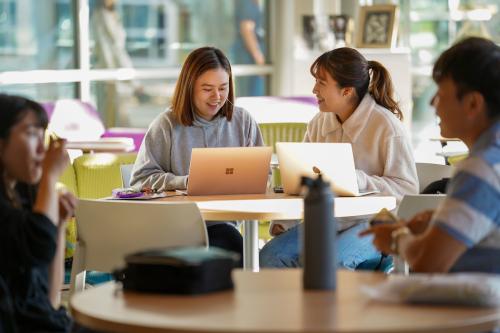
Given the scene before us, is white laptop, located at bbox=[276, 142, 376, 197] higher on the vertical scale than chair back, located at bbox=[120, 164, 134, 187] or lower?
higher

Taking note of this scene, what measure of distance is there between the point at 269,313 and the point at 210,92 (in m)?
2.61

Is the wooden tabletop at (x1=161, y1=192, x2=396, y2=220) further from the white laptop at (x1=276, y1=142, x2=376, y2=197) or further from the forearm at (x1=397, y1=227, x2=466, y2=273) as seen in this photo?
the forearm at (x1=397, y1=227, x2=466, y2=273)

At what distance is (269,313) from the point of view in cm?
231

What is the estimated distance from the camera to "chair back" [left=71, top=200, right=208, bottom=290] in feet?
12.3

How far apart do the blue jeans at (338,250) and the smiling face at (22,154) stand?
1825 mm

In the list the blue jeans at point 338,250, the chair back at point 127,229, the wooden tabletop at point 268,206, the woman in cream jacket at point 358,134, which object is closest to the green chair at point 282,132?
the woman in cream jacket at point 358,134

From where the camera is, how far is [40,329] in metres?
2.72

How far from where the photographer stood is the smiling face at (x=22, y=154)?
2.79 meters

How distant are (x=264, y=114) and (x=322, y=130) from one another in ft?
10.6

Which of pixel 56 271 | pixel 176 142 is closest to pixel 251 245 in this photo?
pixel 176 142

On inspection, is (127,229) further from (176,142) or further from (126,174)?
(126,174)

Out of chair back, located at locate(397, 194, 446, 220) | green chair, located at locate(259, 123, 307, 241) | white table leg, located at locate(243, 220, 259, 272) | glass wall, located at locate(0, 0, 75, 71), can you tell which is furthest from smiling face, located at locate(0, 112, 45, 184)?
glass wall, located at locate(0, 0, 75, 71)

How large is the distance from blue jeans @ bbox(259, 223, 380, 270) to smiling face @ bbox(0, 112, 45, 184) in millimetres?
1825

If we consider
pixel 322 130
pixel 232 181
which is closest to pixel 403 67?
pixel 322 130
